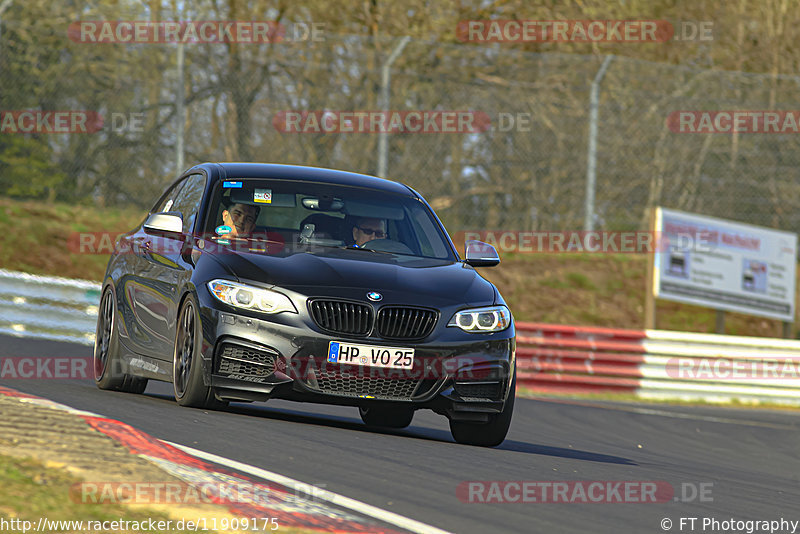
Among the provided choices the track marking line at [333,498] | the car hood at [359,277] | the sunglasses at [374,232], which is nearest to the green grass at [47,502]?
the track marking line at [333,498]

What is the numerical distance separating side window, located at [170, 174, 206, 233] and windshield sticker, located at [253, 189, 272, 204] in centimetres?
40

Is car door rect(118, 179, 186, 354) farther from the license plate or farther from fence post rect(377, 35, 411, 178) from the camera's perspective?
fence post rect(377, 35, 411, 178)

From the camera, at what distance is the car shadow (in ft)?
30.8

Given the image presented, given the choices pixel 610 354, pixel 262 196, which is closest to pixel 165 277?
pixel 262 196

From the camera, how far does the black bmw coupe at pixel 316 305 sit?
8109mm

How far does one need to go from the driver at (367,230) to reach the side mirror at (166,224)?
1.18 m

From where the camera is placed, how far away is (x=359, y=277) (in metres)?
8.34

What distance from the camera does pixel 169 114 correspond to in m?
19.8

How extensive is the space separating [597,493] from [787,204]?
1579 cm

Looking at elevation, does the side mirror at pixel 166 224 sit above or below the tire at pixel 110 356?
above
